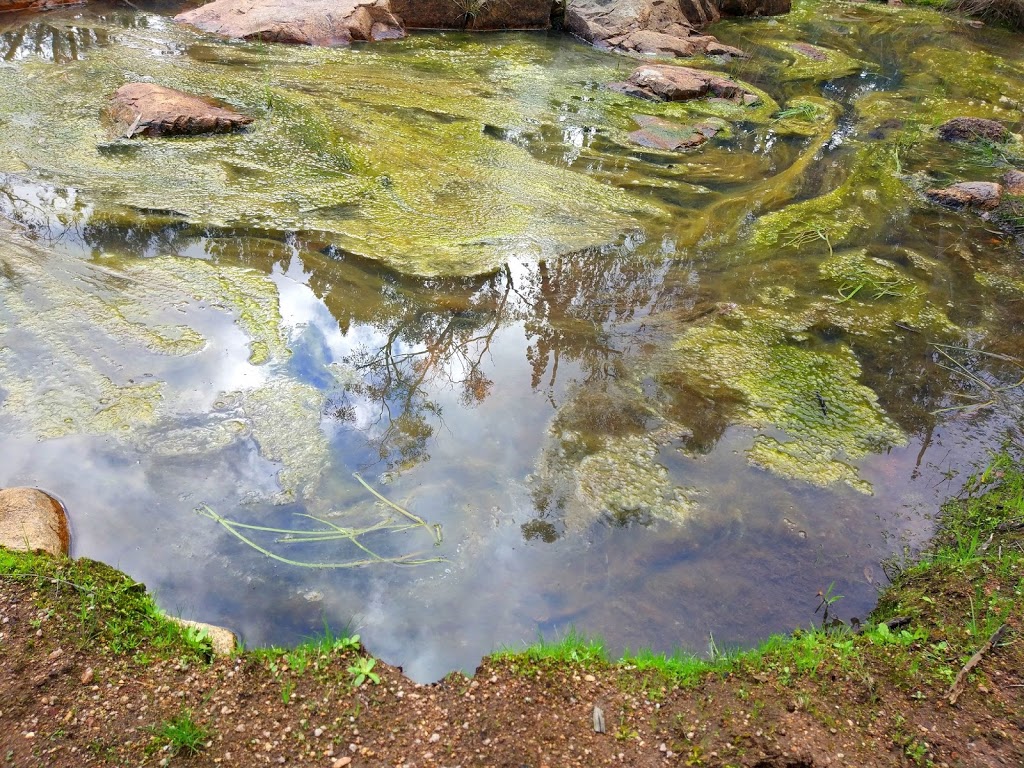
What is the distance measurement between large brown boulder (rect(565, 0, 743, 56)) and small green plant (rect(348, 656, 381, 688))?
720 centimetres

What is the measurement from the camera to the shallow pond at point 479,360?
2.20 metres

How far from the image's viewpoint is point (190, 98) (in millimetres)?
4773

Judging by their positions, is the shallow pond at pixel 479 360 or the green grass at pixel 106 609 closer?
the green grass at pixel 106 609

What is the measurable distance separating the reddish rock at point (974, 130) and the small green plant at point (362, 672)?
6.15m

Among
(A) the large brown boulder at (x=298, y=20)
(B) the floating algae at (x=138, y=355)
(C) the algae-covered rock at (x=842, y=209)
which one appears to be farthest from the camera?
(A) the large brown boulder at (x=298, y=20)

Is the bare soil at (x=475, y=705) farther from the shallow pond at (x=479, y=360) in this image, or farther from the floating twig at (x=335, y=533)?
the floating twig at (x=335, y=533)

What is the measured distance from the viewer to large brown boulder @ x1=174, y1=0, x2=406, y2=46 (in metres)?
6.57

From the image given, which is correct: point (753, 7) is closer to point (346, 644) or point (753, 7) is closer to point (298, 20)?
point (298, 20)

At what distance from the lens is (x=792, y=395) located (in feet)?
9.77

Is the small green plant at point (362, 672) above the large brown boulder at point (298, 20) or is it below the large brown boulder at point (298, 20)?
below

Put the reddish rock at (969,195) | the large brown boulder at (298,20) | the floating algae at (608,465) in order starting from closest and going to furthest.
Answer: the floating algae at (608,465)
the reddish rock at (969,195)
the large brown boulder at (298,20)

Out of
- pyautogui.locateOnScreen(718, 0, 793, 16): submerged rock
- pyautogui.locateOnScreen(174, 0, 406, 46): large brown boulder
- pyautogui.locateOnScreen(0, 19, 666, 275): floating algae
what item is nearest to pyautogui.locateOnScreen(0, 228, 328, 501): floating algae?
pyautogui.locateOnScreen(0, 19, 666, 275): floating algae

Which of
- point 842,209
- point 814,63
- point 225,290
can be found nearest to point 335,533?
point 225,290

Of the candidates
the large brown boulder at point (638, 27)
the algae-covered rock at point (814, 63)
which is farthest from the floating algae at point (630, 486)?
the large brown boulder at point (638, 27)
